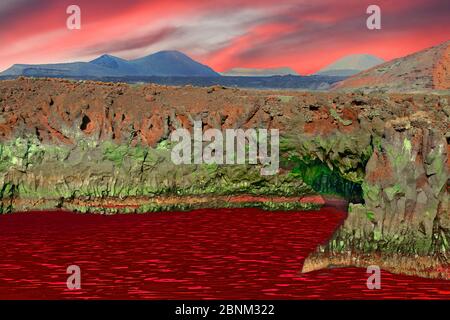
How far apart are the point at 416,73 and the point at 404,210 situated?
285 ft

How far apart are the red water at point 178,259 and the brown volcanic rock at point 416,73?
186 feet

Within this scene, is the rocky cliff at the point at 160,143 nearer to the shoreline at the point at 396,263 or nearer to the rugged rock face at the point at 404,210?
the rugged rock face at the point at 404,210

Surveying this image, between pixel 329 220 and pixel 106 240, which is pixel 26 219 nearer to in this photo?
pixel 106 240

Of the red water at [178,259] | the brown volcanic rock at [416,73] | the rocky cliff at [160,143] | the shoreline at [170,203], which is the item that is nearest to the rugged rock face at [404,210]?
the red water at [178,259]

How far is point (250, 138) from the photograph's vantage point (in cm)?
6144

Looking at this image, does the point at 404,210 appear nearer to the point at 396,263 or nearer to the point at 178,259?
the point at 396,263

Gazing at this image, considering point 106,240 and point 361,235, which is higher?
point 361,235

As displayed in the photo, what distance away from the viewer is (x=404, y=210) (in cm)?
2719

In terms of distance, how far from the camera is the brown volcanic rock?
345ft

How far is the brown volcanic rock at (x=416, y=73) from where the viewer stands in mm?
105125

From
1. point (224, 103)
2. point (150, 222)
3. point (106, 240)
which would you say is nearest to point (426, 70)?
point (224, 103)

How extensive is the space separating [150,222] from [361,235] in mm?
24662

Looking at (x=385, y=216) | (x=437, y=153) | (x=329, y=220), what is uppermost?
(x=437, y=153)

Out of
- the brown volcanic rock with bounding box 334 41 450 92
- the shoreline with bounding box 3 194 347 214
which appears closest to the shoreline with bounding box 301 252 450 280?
the shoreline with bounding box 3 194 347 214
